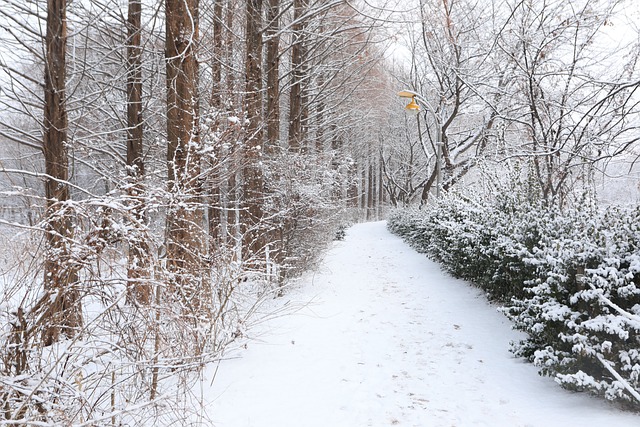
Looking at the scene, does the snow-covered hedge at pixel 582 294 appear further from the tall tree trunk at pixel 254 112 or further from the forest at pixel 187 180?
the tall tree trunk at pixel 254 112

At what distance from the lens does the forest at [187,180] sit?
248 cm

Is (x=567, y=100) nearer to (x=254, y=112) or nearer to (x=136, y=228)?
(x=254, y=112)

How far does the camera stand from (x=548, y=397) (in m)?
3.92

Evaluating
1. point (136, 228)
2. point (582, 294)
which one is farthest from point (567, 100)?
point (136, 228)

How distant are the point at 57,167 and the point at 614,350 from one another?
603 centimetres

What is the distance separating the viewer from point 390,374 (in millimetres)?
4539

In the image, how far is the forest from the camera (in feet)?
8.13

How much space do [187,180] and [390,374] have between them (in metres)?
3.10

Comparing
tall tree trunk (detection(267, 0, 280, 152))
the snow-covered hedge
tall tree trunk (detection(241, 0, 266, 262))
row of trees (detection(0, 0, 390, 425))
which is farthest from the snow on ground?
tall tree trunk (detection(267, 0, 280, 152))

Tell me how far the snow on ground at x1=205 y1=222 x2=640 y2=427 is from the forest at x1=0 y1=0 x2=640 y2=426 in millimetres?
389

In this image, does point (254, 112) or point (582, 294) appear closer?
point (582, 294)

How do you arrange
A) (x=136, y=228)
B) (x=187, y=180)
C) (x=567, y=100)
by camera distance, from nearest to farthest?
(x=136, y=228) → (x=187, y=180) → (x=567, y=100)

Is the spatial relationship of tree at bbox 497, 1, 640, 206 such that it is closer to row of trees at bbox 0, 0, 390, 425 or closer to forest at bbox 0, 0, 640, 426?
forest at bbox 0, 0, 640, 426

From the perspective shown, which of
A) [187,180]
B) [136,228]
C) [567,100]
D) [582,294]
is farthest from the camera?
[567,100]
